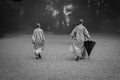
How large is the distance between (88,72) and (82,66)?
110 cm

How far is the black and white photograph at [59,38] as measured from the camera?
24.9 ft

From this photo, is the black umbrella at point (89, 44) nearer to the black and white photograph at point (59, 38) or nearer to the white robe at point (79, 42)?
the black and white photograph at point (59, 38)

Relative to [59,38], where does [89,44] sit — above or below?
above

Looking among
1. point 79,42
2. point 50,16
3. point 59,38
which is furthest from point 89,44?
point 50,16

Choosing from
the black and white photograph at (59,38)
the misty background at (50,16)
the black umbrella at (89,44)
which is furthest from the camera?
the misty background at (50,16)

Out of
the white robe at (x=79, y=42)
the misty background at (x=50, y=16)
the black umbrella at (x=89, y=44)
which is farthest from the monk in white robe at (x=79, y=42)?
the misty background at (x=50, y=16)

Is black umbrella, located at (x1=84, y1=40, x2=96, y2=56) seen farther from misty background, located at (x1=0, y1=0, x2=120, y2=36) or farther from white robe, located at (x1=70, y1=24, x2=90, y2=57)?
misty background, located at (x1=0, y1=0, x2=120, y2=36)

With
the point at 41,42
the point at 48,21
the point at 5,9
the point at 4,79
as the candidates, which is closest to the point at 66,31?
the point at 48,21

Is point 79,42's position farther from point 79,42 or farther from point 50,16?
point 50,16

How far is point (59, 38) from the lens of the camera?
76.5 ft

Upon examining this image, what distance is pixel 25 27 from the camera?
136 ft

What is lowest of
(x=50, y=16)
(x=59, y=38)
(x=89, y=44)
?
(x=59, y=38)

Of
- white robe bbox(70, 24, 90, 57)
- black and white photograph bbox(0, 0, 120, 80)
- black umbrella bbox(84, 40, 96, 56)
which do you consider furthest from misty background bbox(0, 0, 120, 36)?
black umbrella bbox(84, 40, 96, 56)

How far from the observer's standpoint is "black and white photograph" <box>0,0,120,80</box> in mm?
7582
